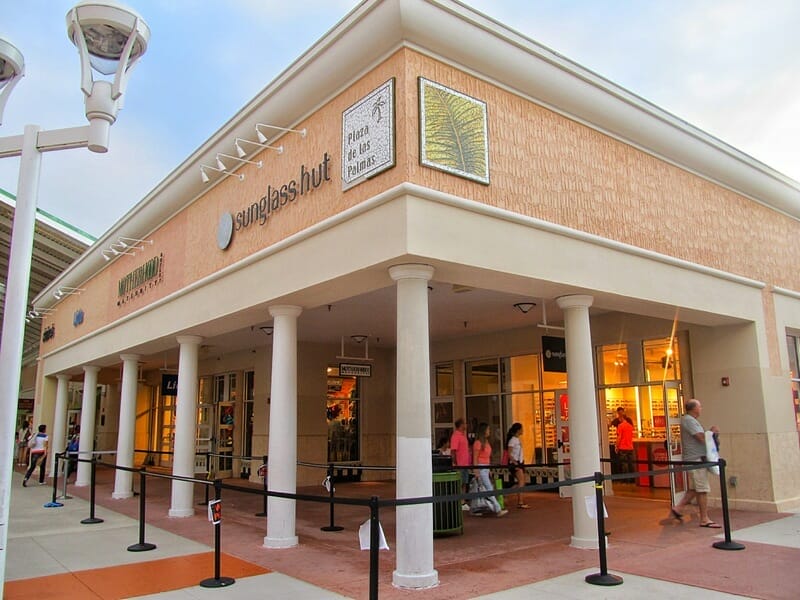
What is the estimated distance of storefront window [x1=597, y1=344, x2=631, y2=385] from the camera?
1358 centimetres

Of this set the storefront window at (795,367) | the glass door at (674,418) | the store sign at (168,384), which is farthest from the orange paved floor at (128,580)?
the storefront window at (795,367)

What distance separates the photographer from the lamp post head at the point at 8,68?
19.0 ft

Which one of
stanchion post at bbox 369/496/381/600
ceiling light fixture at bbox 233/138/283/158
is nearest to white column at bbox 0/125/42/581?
stanchion post at bbox 369/496/381/600

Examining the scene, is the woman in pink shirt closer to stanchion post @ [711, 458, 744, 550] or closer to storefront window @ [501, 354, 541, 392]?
storefront window @ [501, 354, 541, 392]

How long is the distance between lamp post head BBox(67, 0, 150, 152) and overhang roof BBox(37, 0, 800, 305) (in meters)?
2.96

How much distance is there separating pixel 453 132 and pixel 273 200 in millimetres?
3357

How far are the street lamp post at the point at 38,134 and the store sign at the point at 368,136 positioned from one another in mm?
2802

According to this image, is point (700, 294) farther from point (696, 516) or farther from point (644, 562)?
point (644, 562)

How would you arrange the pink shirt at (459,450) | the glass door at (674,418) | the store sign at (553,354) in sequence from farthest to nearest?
the glass door at (674,418)
the pink shirt at (459,450)
the store sign at (553,354)

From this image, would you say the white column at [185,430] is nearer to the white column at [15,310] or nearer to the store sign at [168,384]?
the store sign at [168,384]

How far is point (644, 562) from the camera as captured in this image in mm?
7672

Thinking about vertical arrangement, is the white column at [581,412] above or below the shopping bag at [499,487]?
above

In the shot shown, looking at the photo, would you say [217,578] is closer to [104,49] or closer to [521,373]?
[104,49]

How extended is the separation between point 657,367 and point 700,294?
8.74 feet
